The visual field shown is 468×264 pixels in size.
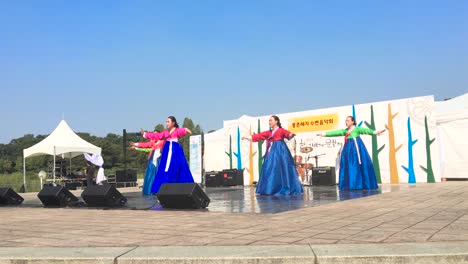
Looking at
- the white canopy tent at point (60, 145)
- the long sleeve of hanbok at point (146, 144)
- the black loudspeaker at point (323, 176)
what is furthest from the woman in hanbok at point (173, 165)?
the white canopy tent at point (60, 145)

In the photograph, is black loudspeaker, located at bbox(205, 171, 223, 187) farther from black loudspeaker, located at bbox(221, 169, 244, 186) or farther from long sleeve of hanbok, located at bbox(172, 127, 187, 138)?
long sleeve of hanbok, located at bbox(172, 127, 187, 138)

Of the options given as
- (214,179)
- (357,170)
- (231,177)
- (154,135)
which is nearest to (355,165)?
(357,170)

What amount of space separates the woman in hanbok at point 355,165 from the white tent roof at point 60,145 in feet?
47.4

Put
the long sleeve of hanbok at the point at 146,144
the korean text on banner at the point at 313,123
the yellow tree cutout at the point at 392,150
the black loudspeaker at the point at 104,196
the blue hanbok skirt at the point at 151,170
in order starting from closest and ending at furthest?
the black loudspeaker at the point at 104,196
the blue hanbok skirt at the point at 151,170
the long sleeve of hanbok at the point at 146,144
the yellow tree cutout at the point at 392,150
the korean text on banner at the point at 313,123

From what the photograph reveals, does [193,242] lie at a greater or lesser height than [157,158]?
lesser

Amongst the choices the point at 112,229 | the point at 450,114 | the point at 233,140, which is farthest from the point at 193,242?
the point at 233,140

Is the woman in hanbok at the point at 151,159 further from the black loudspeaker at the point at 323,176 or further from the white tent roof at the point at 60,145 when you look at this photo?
the white tent roof at the point at 60,145

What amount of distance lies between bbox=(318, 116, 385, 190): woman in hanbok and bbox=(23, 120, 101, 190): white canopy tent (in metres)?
14.4

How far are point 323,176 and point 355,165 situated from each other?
15.2 feet

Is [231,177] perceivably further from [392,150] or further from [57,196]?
[57,196]

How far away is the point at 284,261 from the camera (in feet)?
11.5

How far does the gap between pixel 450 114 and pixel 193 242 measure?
1592cm

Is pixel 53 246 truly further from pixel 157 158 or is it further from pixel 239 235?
pixel 157 158

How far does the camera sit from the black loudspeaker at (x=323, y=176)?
17.8 meters
